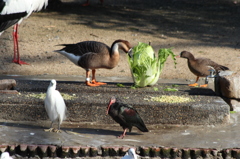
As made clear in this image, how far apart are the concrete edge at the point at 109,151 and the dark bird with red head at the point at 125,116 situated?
16.7 inches

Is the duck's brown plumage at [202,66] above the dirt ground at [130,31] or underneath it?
underneath

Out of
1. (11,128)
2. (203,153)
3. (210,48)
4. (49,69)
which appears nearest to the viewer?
(203,153)

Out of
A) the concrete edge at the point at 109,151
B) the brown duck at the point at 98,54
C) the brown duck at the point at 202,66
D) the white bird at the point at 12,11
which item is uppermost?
the white bird at the point at 12,11

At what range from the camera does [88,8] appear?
49.1 ft

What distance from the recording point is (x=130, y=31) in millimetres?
12453

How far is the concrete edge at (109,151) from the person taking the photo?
470 cm

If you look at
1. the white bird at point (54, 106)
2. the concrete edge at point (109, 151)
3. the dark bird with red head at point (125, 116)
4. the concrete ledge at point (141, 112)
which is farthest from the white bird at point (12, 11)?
the concrete edge at point (109, 151)

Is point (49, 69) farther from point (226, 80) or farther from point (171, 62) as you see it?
point (226, 80)

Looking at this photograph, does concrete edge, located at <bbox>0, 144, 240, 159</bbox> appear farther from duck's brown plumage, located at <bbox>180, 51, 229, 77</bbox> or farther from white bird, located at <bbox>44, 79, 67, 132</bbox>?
duck's brown plumage, located at <bbox>180, 51, 229, 77</bbox>

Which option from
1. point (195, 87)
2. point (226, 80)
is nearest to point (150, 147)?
point (226, 80)

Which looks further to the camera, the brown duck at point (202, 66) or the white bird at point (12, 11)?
the white bird at point (12, 11)

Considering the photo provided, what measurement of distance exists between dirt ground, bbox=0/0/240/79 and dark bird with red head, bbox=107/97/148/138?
3.65 m

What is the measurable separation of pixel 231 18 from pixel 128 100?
Answer: 949cm

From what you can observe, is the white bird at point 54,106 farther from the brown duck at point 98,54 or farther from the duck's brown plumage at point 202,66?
the duck's brown plumage at point 202,66
